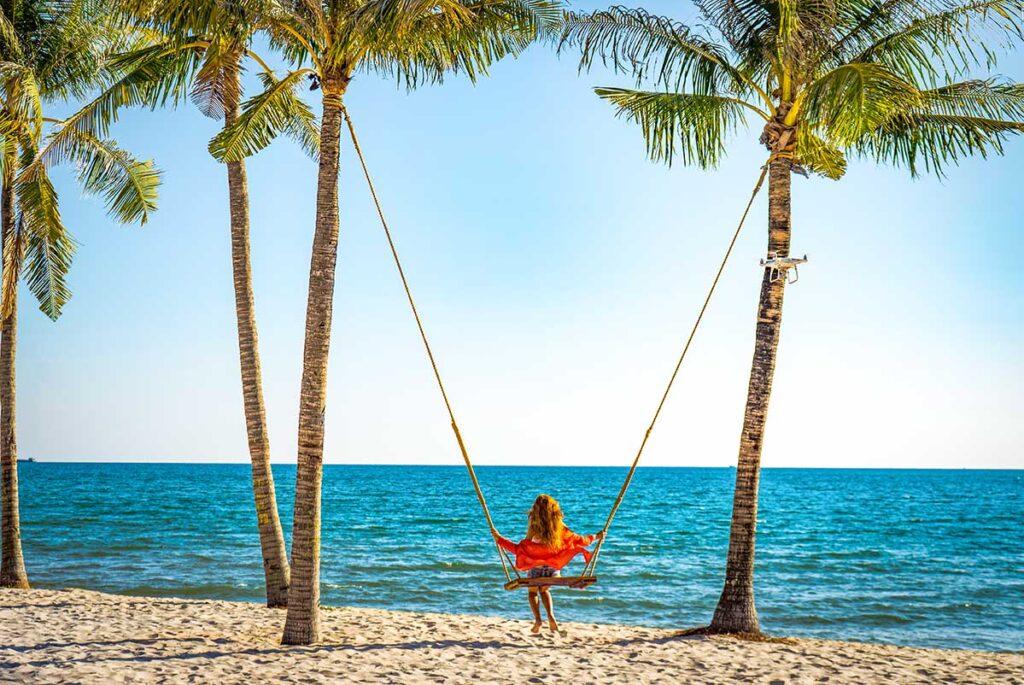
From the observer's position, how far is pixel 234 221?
1093 cm

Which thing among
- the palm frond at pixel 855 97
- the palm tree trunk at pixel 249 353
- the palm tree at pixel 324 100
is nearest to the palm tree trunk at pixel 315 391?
the palm tree at pixel 324 100

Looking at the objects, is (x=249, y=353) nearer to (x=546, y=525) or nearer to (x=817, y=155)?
(x=546, y=525)

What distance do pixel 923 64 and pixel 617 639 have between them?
6975 mm

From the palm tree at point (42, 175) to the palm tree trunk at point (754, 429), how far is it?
26.9 feet

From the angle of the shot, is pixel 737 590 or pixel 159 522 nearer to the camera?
pixel 737 590

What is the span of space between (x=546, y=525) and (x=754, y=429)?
9.83ft

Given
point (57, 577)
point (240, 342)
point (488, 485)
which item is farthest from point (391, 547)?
point (488, 485)

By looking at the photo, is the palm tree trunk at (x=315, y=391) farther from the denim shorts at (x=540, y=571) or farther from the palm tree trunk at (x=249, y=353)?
the denim shorts at (x=540, y=571)

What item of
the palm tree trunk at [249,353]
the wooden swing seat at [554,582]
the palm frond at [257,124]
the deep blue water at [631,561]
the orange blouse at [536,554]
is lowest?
the deep blue water at [631,561]

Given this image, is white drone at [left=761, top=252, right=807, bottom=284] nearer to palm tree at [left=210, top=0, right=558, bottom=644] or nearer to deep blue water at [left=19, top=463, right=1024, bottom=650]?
palm tree at [left=210, top=0, right=558, bottom=644]

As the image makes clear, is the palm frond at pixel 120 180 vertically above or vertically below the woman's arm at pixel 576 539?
above

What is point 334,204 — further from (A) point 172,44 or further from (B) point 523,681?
(B) point 523,681

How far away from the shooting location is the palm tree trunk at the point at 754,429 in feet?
33.2

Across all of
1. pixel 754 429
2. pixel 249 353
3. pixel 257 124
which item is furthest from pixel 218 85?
pixel 754 429
